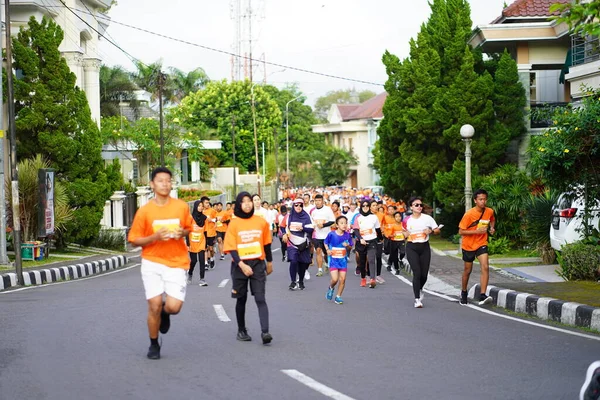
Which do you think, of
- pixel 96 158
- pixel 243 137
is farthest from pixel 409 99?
pixel 243 137

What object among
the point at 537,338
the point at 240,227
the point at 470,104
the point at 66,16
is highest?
the point at 66,16

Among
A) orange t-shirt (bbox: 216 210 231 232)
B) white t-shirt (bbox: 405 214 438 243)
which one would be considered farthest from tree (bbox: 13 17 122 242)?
white t-shirt (bbox: 405 214 438 243)

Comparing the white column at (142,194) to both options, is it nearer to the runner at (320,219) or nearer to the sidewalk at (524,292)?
the sidewalk at (524,292)

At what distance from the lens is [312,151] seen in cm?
9256

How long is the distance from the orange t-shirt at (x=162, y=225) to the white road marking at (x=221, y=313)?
321 cm

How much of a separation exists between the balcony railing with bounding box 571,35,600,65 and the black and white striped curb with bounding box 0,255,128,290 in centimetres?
1401

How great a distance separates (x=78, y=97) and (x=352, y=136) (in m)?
60.8

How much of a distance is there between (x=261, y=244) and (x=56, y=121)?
18.9m

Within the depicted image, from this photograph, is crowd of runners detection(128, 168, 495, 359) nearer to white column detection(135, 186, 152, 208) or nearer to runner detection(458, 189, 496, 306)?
runner detection(458, 189, 496, 306)

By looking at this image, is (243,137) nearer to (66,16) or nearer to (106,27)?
(106,27)

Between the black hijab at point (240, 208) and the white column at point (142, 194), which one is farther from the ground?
the black hijab at point (240, 208)

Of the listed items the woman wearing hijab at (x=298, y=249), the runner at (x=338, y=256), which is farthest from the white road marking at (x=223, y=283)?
the runner at (x=338, y=256)

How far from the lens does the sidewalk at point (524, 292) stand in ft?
41.2

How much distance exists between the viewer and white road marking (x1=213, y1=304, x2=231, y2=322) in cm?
1266
